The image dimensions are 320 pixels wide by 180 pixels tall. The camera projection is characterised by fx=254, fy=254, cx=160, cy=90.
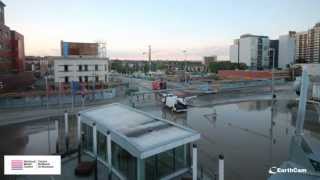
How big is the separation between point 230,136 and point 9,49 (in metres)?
46.3

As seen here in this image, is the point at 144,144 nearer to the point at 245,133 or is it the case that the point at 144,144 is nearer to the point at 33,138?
the point at 245,133

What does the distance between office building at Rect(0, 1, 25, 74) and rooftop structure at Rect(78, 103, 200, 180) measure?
119 ft

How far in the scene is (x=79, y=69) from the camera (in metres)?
51.2

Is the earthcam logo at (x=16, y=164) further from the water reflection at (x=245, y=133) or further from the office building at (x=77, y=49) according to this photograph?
the office building at (x=77, y=49)

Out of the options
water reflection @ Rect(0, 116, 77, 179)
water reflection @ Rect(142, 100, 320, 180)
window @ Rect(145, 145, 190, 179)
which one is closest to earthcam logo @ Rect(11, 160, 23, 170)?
water reflection @ Rect(0, 116, 77, 179)

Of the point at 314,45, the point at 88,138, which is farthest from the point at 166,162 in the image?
the point at 314,45

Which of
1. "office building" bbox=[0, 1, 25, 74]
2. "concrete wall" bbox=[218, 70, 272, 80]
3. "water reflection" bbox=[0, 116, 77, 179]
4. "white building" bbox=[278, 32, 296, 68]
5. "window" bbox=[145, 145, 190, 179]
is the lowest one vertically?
"water reflection" bbox=[0, 116, 77, 179]

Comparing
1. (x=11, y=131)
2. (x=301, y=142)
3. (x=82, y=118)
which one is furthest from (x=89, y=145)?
(x=301, y=142)

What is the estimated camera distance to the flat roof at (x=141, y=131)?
1214 cm

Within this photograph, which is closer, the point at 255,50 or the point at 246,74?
the point at 246,74

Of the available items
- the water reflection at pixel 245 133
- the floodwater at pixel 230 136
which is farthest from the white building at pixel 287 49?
the floodwater at pixel 230 136

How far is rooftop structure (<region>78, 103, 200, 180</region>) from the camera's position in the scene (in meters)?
12.2

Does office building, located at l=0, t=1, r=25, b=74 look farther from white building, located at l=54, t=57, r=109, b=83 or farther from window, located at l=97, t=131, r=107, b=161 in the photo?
window, located at l=97, t=131, r=107, b=161

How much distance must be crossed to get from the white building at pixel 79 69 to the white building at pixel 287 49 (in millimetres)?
108851
